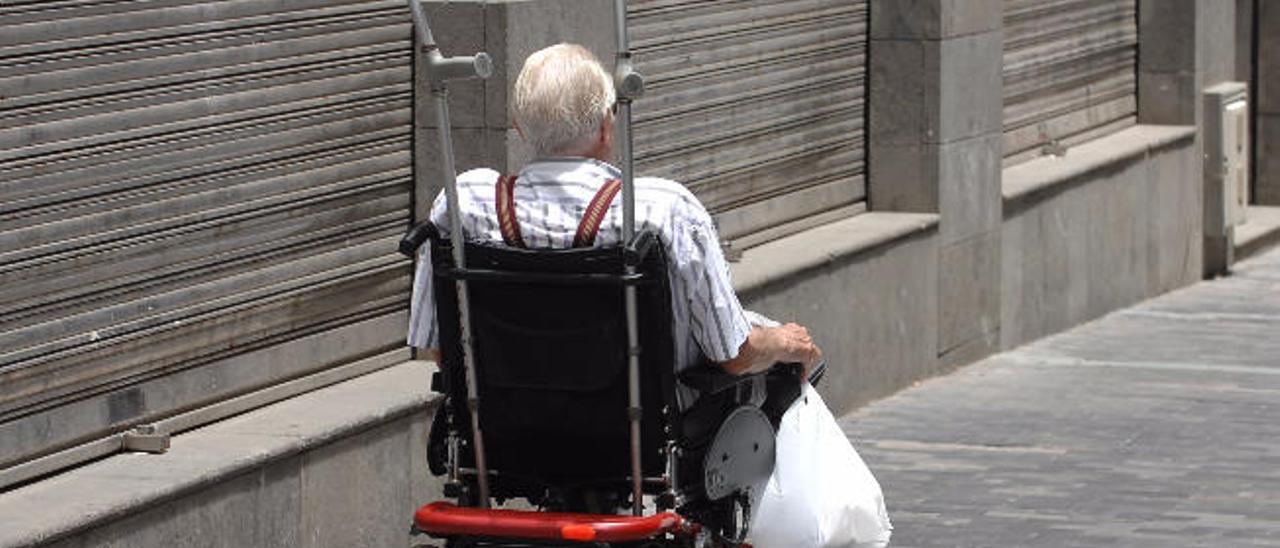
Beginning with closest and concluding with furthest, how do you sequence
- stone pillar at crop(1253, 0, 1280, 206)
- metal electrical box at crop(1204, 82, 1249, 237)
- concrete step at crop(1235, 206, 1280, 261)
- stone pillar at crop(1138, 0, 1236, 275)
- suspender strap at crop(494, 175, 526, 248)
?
suspender strap at crop(494, 175, 526, 248) < stone pillar at crop(1138, 0, 1236, 275) < metal electrical box at crop(1204, 82, 1249, 237) < concrete step at crop(1235, 206, 1280, 261) < stone pillar at crop(1253, 0, 1280, 206)

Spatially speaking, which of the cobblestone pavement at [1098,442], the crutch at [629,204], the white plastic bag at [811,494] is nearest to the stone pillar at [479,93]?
the cobblestone pavement at [1098,442]

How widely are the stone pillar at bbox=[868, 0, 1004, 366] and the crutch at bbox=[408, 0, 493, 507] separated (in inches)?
263

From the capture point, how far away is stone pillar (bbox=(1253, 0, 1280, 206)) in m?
18.9

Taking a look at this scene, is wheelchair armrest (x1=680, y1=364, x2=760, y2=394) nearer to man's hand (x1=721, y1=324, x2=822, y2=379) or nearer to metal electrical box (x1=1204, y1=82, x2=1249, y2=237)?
man's hand (x1=721, y1=324, x2=822, y2=379)

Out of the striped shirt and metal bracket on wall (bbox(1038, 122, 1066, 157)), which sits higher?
the striped shirt

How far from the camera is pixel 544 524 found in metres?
6.09

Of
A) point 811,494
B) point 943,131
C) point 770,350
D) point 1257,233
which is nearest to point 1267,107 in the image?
point 1257,233

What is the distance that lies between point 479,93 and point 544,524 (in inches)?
126

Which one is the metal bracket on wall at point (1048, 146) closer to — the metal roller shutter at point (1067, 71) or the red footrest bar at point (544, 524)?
the metal roller shutter at point (1067, 71)

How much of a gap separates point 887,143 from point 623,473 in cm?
677

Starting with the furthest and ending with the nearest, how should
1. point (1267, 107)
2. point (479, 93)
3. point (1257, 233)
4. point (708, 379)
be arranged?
point (1267, 107)
point (1257, 233)
point (479, 93)
point (708, 379)

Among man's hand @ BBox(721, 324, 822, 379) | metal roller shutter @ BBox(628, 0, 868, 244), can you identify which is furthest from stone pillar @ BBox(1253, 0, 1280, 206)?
man's hand @ BBox(721, 324, 822, 379)

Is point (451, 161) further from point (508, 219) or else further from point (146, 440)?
point (146, 440)

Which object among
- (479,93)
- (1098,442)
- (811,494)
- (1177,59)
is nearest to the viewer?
Result: (811,494)
